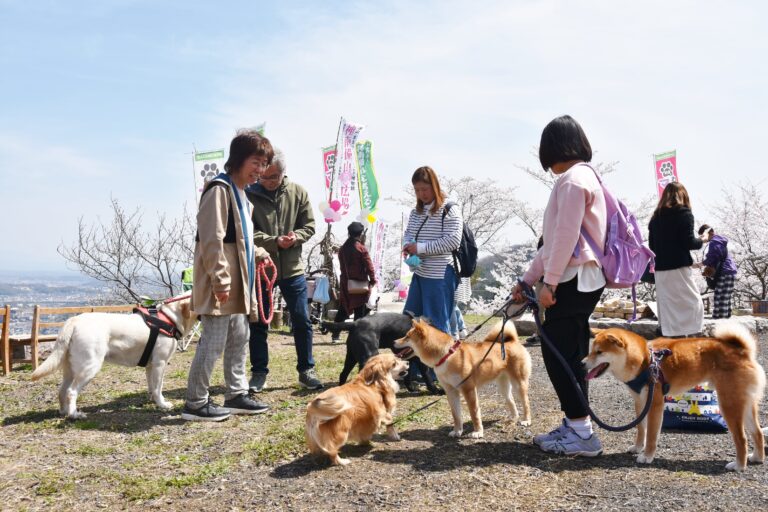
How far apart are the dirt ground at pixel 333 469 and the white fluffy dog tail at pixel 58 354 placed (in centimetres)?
40

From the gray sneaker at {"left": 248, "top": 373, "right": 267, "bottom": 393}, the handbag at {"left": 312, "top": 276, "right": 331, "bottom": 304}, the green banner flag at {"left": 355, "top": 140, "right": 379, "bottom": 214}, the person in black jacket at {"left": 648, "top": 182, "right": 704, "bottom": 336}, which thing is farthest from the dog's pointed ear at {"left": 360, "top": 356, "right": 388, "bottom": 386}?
the green banner flag at {"left": 355, "top": 140, "right": 379, "bottom": 214}

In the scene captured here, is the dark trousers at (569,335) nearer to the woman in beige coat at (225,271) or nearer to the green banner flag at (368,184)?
the woman in beige coat at (225,271)

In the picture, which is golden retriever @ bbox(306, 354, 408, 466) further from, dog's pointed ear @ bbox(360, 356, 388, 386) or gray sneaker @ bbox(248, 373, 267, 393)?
gray sneaker @ bbox(248, 373, 267, 393)

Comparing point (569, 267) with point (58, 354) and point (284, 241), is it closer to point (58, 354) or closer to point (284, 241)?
point (284, 241)

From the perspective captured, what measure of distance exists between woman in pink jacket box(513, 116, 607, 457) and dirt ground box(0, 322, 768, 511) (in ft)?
0.71

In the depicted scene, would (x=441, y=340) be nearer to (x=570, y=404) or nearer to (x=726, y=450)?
(x=570, y=404)

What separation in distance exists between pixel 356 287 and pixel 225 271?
5165 mm

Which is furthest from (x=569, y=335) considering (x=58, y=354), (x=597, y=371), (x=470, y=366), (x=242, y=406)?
(x=58, y=354)

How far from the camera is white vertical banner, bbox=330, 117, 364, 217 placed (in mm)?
14961

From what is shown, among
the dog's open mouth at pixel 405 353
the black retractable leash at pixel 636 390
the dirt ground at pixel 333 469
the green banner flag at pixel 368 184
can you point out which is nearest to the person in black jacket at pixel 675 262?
the dirt ground at pixel 333 469

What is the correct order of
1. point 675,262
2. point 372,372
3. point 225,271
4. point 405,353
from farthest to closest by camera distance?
1. point 675,262
2. point 405,353
3. point 225,271
4. point 372,372

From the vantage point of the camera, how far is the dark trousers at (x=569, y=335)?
3.20 meters

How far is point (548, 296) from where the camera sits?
317 centimetres

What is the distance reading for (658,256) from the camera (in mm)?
5078
